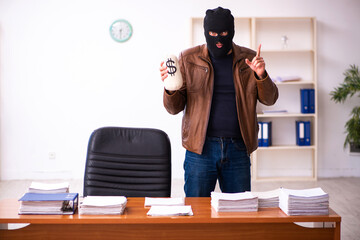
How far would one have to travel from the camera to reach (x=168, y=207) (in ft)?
6.12

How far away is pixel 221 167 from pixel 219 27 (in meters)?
0.76

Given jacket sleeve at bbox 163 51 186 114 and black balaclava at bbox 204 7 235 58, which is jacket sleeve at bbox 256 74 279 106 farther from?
jacket sleeve at bbox 163 51 186 114

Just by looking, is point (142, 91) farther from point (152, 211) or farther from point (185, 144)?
point (152, 211)

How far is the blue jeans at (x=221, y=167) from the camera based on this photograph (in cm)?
239

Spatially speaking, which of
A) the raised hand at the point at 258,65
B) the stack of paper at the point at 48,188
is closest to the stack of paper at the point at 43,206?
the stack of paper at the point at 48,188

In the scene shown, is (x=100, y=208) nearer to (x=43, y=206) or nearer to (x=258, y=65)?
(x=43, y=206)

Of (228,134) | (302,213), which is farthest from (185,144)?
(302,213)

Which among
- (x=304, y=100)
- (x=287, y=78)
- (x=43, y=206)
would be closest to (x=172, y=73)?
(x=43, y=206)

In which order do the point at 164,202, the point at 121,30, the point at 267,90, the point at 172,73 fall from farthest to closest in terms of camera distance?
the point at 121,30, the point at 267,90, the point at 172,73, the point at 164,202

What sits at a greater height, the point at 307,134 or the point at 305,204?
the point at 307,134

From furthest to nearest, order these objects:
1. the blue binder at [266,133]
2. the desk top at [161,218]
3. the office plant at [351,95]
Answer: the blue binder at [266,133]
the office plant at [351,95]
the desk top at [161,218]

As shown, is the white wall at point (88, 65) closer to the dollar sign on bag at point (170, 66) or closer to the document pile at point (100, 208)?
the dollar sign on bag at point (170, 66)

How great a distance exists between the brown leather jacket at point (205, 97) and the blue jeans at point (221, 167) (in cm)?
5

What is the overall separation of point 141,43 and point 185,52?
3014 millimetres
